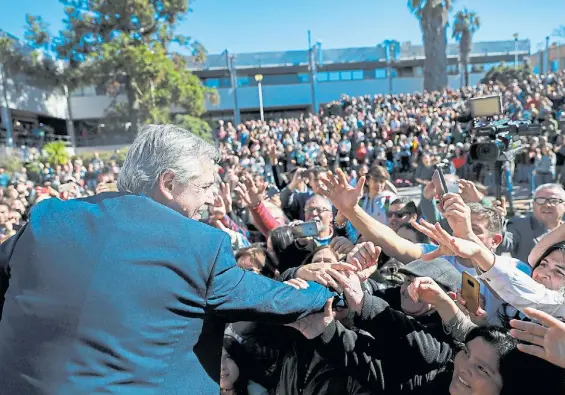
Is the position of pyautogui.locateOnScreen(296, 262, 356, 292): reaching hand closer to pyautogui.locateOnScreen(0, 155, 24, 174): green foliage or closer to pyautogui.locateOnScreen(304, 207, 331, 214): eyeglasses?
pyautogui.locateOnScreen(304, 207, 331, 214): eyeglasses

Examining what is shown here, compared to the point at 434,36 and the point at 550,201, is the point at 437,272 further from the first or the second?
the point at 434,36

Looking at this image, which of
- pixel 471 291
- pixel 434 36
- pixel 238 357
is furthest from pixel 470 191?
pixel 434 36

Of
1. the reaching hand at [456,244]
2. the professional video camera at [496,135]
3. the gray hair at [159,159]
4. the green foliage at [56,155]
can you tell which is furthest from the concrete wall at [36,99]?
the reaching hand at [456,244]

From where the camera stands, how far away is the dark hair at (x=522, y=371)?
1.49m

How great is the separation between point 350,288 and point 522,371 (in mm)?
613

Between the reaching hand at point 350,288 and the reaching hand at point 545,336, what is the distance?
53cm

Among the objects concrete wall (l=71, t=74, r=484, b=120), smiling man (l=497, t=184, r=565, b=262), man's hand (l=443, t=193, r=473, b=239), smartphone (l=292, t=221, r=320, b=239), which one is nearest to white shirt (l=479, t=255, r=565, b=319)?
man's hand (l=443, t=193, r=473, b=239)

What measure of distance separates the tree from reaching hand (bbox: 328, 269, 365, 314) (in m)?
26.0

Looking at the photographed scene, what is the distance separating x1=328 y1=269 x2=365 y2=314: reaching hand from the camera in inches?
65.6

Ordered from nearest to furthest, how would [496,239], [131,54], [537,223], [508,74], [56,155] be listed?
[496,239]
[537,223]
[56,155]
[131,54]
[508,74]

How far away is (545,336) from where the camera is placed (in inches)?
49.6

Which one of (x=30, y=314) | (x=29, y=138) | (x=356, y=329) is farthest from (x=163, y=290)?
(x=29, y=138)

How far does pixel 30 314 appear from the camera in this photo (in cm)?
120

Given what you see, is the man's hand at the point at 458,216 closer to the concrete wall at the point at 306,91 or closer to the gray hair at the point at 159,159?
the gray hair at the point at 159,159
